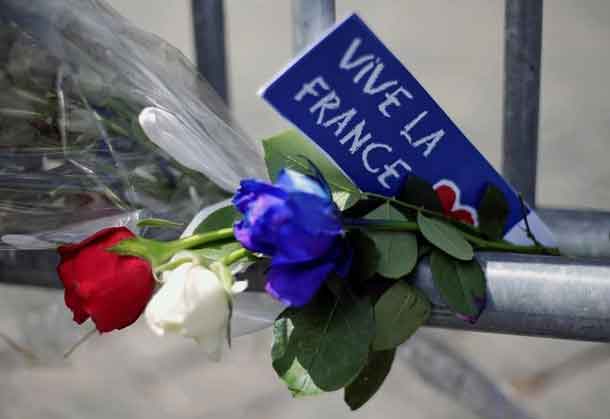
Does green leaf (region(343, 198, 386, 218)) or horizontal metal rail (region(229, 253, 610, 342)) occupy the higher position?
green leaf (region(343, 198, 386, 218))

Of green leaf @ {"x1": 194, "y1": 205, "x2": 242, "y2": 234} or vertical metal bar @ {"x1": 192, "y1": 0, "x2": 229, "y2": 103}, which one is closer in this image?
green leaf @ {"x1": 194, "y1": 205, "x2": 242, "y2": 234}

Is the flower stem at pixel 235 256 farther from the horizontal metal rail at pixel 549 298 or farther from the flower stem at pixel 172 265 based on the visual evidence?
the horizontal metal rail at pixel 549 298

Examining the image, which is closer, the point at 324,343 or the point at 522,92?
the point at 324,343

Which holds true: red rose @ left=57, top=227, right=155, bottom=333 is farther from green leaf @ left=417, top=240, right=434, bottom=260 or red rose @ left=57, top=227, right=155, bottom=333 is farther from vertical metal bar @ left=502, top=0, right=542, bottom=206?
vertical metal bar @ left=502, top=0, right=542, bottom=206

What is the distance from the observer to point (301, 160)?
54cm

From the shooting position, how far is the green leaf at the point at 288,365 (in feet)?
1.66

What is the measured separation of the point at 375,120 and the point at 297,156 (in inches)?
2.1

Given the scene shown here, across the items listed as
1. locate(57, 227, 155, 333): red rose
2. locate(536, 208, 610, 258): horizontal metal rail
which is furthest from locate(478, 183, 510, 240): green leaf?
locate(57, 227, 155, 333): red rose

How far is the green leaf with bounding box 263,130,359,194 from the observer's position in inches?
21.5

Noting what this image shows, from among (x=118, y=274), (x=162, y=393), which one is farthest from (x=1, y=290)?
(x=118, y=274)

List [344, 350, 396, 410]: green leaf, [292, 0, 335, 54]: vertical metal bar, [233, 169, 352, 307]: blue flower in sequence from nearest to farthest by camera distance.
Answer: [233, 169, 352, 307]: blue flower < [344, 350, 396, 410]: green leaf < [292, 0, 335, 54]: vertical metal bar

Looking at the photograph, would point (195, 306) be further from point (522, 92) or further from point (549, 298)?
point (522, 92)

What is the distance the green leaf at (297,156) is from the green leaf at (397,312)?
0.07m

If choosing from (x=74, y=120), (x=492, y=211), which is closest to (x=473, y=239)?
(x=492, y=211)
